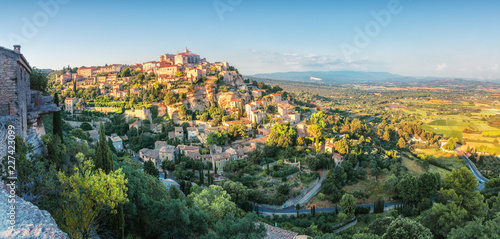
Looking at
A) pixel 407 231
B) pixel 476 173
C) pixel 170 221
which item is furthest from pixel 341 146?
pixel 170 221

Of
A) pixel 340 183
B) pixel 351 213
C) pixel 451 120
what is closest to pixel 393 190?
pixel 340 183

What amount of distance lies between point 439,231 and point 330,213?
7.31 meters

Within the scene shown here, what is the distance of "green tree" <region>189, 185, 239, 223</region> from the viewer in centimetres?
1454

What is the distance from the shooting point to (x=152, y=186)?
1343 cm

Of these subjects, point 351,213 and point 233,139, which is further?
point 233,139

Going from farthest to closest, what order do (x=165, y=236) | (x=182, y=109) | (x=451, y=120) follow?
(x=451, y=120) → (x=182, y=109) → (x=165, y=236)

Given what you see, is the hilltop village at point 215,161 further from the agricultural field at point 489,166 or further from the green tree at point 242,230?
the agricultural field at point 489,166

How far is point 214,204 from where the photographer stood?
48.5ft

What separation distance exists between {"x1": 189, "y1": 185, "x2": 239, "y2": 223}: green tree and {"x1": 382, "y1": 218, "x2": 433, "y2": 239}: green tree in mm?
7784

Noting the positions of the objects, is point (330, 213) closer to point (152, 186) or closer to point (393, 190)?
point (393, 190)

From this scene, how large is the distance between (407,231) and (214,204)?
912cm

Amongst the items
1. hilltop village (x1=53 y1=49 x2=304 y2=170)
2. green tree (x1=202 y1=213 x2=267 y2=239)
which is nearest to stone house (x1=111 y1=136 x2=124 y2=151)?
hilltop village (x1=53 y1=49 x2=304 y2=170)

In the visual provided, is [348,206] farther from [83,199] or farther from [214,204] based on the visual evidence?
[83,199]

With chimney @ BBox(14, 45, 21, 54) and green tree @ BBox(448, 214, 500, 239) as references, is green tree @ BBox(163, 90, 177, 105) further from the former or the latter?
green tree @ BBox(448, 214, 500, 239)
